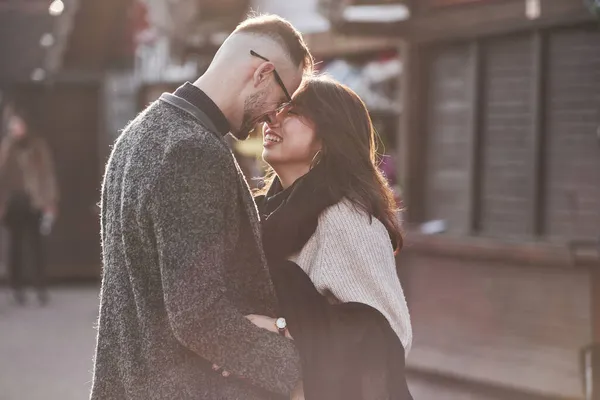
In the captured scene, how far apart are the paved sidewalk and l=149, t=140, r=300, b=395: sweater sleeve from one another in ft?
10.2

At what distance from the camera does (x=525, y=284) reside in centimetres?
855

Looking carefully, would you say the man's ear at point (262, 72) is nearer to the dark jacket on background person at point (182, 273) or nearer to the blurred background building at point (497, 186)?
the dark jacket on background person at point (182, 273)

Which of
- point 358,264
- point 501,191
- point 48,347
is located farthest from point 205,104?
point 48,347

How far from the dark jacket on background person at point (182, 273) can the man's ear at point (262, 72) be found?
0.41 feet

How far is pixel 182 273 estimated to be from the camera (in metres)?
2.85

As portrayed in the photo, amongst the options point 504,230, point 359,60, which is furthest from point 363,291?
point 359,60

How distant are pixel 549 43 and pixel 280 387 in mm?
6285

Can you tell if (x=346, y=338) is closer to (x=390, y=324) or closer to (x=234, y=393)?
(x=390, y=324)

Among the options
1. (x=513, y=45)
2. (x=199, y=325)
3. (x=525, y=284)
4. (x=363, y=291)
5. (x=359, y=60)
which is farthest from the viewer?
(x=359, y=60)

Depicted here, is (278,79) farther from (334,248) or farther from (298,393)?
(298,393)

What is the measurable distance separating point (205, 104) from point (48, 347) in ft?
24.9

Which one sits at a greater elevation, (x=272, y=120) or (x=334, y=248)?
(x=272, y=120)

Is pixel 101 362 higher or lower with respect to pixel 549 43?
lower

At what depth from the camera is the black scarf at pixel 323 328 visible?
10.4 ft
